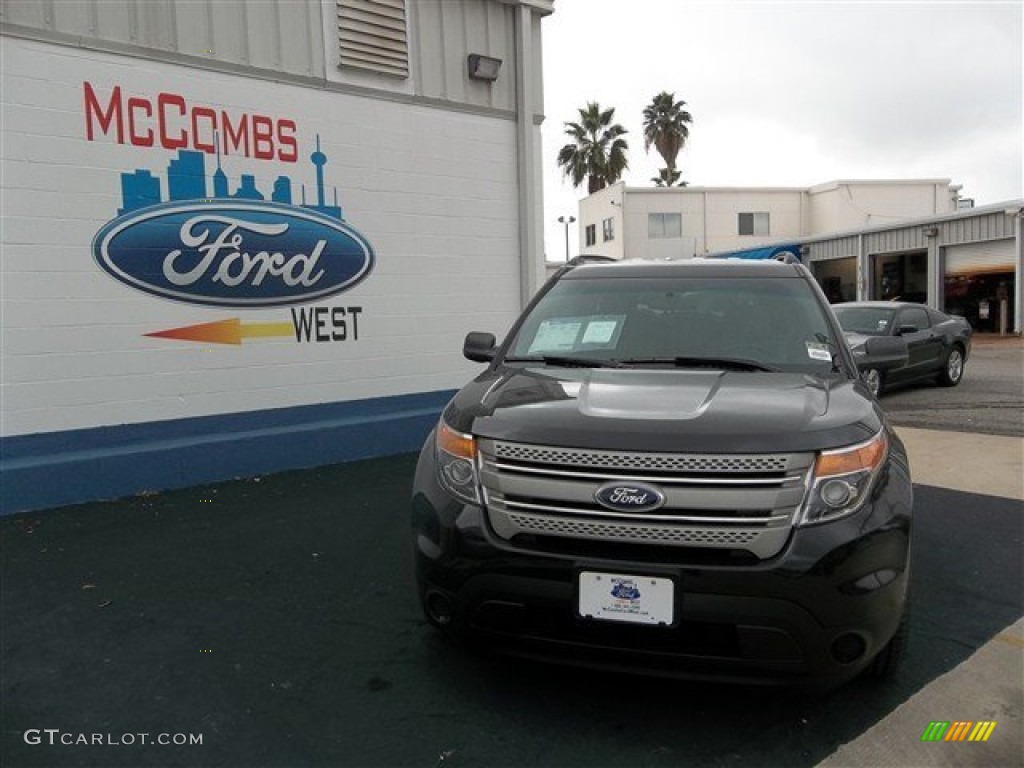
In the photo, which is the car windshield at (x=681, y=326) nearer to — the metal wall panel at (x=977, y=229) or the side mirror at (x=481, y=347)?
the side mirror at (x=481, y=347)

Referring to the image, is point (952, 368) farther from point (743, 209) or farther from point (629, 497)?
point (743, 209)

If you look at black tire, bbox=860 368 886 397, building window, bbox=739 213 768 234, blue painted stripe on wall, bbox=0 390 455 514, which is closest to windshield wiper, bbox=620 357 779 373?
blue painted stripe on wall, bbox=0 390 455 514

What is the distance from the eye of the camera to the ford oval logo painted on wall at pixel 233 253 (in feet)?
18.4

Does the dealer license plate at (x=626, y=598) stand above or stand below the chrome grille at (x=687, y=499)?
below

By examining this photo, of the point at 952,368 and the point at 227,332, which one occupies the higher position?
the point at 227,332

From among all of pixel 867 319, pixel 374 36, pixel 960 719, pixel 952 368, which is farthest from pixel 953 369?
pixel 960 719

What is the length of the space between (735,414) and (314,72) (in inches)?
214

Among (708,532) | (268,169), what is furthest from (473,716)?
(268,169)

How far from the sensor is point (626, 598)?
234 centimetres

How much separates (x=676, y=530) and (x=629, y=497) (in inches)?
7.1

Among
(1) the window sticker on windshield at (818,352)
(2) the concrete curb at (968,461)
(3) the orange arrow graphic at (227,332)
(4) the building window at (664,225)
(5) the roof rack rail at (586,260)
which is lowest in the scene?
(2) the concrete curb at (968,461)

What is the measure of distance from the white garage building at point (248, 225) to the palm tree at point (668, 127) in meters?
43.2

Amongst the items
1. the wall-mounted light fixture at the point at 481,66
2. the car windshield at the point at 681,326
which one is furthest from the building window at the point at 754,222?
the car windshield at the point at 681,326

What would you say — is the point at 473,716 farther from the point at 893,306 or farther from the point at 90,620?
the point at 893,306
